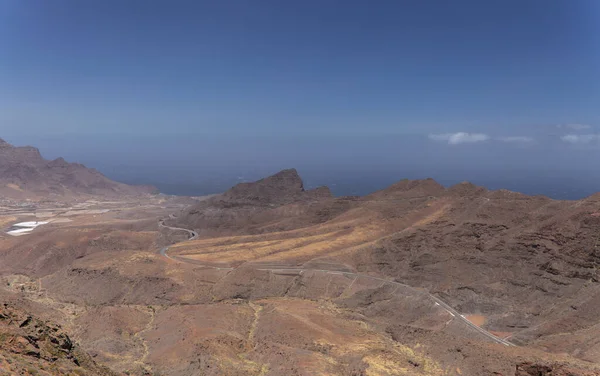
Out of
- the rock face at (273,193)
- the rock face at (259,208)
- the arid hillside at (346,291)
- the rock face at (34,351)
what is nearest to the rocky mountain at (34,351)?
the rock face at (34,351)

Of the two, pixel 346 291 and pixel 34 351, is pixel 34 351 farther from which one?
pixel 346 291

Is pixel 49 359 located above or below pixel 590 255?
above

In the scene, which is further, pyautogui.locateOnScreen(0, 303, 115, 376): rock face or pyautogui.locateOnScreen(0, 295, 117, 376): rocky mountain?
pyautogui.locateOnScreen(0, 303, 115, 376): rock face

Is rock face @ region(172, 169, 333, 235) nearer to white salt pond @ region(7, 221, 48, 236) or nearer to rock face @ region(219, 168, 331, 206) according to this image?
rock face @ region(219, 168, 331, 206)

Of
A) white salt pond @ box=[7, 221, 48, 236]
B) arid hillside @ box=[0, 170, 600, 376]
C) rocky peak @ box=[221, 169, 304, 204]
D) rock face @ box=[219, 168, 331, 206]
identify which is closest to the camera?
arid hillside @ box=[0, 170, 600, 376]

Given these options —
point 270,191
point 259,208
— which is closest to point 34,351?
point 259,208

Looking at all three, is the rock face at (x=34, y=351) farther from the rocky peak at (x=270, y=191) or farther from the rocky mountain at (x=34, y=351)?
the rocky peak at (x=270, y=191)

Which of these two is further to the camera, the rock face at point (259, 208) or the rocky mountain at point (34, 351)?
the rock face at point (259, 208)

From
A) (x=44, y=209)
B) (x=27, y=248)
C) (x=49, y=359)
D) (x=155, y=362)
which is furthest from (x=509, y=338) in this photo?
(x=44, y=209)

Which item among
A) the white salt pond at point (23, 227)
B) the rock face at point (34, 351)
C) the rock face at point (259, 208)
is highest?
the rock face at point (34, 351)

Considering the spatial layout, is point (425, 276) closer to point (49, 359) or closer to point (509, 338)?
point (509, 338)

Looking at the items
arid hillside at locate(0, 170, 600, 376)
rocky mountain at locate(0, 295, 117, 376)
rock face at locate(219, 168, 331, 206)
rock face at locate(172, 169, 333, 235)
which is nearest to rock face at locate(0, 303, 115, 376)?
rocky mountain at locate(0, 295, 117, 376)
